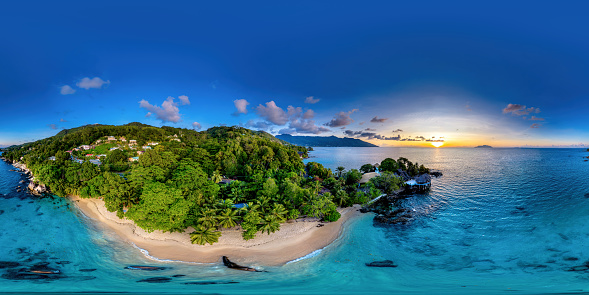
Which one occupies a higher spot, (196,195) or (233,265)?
(196,195)

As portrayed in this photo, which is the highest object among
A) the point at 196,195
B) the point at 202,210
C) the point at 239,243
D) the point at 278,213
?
the point at 196,195

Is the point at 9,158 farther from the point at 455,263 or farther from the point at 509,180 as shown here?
the point at 509,180

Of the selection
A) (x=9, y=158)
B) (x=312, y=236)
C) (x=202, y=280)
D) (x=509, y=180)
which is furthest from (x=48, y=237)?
(x=9, y=158)

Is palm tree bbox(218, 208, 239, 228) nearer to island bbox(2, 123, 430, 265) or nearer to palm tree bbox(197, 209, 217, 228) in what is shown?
island bbox(2, 123, 430, 265)

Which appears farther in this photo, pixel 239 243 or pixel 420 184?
pixel 420 184

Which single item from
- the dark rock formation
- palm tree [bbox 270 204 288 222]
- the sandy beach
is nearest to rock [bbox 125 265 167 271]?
the sandy beach

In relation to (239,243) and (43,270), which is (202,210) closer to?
(239,243)

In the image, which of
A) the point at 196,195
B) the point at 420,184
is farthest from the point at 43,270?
the point at 420,184
